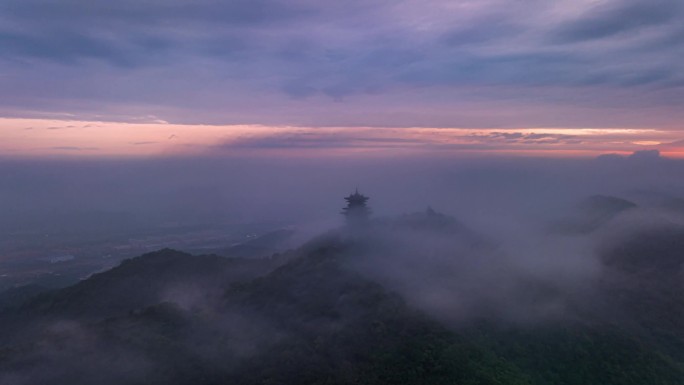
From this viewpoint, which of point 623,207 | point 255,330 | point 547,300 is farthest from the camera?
point 623,207

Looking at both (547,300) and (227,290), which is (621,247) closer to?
(547,300)

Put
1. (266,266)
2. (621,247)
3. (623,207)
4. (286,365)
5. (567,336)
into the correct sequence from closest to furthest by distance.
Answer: (286,365), (567,336), (621,247), (266,266), (623,207)

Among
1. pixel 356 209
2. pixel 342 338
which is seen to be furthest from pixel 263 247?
pixel 342 338

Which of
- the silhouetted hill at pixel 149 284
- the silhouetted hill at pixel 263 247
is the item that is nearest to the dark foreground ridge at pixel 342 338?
the silhouetted hill at pixel 149 284

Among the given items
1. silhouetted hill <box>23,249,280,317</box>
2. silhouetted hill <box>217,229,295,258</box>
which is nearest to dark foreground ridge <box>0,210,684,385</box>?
silhouetted hill <box>23,249,280,317</box>

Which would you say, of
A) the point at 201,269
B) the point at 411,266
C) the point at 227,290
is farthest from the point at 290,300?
the point at 201,269

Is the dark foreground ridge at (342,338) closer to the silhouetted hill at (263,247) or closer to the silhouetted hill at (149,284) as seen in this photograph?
the silhouetted hill at (149,284)

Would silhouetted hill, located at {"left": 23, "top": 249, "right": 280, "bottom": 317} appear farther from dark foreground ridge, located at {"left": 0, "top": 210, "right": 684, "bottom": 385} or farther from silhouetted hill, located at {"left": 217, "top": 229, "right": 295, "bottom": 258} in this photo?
silhouetted hill, located at {"left": 217, "top": 229, "right": 295, "bottom": 258}

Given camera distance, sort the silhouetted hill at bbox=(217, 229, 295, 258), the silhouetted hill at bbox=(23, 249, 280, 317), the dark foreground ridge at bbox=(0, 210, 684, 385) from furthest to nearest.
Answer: the silhouetted hill at bbox=(217, 229, 295, 258) → the silhouetted hill at bbox=(23, 249, 280, 317) → the dark foreground ridge at bbox=(0, 210, 684, 385)
